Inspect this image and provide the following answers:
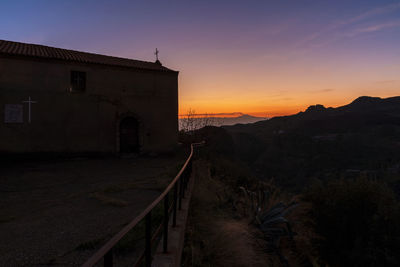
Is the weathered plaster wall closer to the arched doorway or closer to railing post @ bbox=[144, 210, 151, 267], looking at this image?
the arched doorway

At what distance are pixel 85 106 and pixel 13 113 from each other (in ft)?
9.99

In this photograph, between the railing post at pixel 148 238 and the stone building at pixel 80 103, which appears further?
the stone building at pixel 80 103

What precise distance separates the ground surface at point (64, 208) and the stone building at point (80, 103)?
233 cm

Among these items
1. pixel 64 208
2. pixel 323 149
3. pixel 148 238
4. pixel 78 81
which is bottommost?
pixel 323 149

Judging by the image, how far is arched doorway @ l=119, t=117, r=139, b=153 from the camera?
534 inches

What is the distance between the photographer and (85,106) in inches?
485

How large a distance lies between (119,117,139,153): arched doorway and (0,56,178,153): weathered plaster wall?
0.36m

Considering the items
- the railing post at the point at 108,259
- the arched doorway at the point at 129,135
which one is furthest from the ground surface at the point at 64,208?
the arched doorway at the point at 129,135

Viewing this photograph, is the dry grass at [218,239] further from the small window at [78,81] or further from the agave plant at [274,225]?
the small window at [78,81]

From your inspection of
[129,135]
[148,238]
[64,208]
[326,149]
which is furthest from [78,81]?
[326,149]

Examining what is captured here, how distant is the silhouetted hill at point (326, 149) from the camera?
1469 inches

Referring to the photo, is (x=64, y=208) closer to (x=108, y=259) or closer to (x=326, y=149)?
(x=108, y=259)

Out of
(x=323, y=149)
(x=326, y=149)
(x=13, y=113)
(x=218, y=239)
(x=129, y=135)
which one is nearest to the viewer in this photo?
(x=218, y=239)

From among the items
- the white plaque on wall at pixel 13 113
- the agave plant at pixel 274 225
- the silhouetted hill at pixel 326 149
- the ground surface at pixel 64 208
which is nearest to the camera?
the ground surface at pixel 64 208
